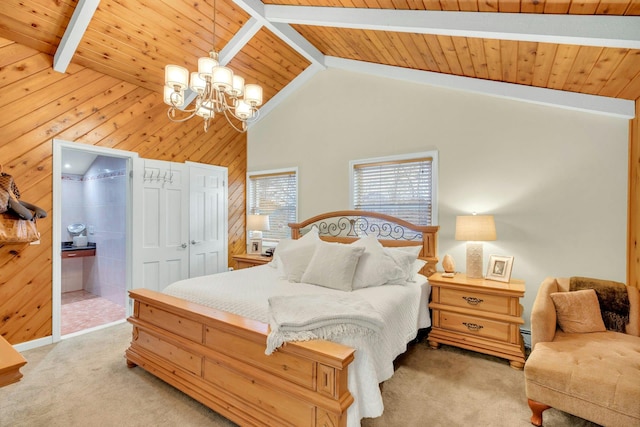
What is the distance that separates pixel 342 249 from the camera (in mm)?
2781

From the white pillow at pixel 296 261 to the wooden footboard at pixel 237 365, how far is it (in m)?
0.87

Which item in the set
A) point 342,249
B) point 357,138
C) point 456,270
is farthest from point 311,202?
point 456,270

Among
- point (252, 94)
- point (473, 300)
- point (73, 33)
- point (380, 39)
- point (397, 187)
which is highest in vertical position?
point (380, 39)

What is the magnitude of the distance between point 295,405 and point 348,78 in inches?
152

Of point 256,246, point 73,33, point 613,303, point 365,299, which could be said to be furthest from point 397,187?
point 73,33

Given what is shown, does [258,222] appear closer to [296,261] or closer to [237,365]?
[296,261]

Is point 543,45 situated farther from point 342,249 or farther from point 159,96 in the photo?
point 159,96

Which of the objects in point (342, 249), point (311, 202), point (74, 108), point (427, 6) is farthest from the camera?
point (311, 202)

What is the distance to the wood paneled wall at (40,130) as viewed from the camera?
9.38 ft

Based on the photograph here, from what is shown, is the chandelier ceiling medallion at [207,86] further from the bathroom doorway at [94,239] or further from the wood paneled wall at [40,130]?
the bathroom doorway at [94,239]

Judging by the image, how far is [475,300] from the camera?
9.25 feet

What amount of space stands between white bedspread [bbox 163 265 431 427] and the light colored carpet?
1.02 ft

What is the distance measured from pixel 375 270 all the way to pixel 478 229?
1074 mm

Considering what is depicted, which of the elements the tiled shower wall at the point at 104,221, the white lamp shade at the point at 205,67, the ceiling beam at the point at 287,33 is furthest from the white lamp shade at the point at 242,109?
the tiled shower wall at the point at 104,221
